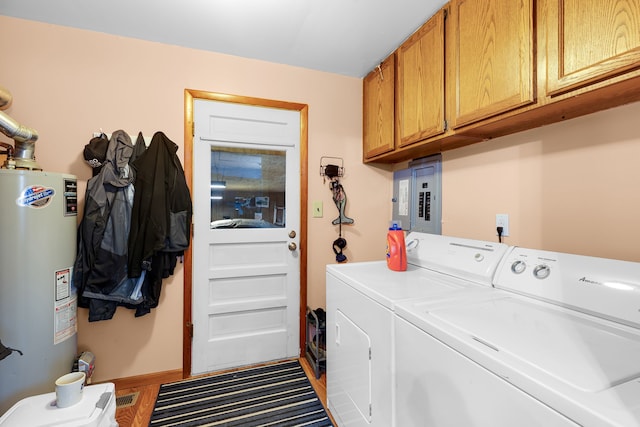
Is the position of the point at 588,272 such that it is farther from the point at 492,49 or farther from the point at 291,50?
the point at 291,50

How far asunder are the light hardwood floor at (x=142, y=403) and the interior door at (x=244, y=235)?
11.3 inches

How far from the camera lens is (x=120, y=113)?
1.83 m

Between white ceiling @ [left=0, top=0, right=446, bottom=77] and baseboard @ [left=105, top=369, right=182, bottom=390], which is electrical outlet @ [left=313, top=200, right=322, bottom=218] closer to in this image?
white ceiling @ [left=0, top=0, right=446, bottom=77]

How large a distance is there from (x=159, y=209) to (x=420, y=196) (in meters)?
1.87

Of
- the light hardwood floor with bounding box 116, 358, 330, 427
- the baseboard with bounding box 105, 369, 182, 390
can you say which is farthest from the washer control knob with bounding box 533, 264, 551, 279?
the baseboard with bounding box 105, 369, 182, 390

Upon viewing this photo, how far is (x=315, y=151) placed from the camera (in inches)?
89.7

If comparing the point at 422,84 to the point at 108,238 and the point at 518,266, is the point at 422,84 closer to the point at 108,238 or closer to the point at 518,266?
the point at 518,266

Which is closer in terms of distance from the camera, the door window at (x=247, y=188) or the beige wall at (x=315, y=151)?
the beige wall at (x=315, y=151)

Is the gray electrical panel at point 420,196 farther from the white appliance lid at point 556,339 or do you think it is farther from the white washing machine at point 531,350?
the white appliance lid at point 556,339

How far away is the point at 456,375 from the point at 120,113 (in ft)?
7.61

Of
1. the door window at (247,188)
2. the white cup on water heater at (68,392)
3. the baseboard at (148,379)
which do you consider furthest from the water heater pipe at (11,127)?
the baseboard at (148,379)

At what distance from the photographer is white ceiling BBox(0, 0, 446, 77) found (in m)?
1.54

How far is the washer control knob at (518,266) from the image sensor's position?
112 cm

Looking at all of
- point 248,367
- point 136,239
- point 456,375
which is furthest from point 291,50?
point 248,367
